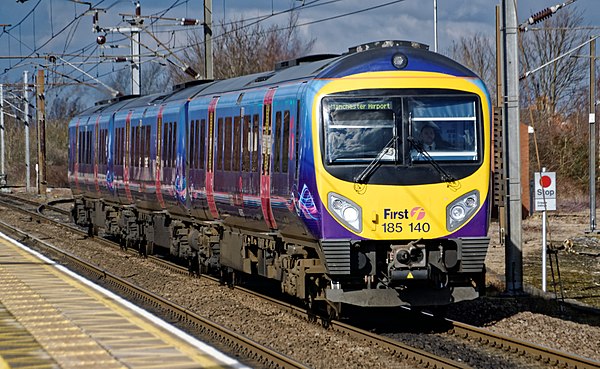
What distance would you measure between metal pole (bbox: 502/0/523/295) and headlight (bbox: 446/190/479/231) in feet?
12.2

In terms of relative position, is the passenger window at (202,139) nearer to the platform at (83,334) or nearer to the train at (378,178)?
the platform at (83,334)

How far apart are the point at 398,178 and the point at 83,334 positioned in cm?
399

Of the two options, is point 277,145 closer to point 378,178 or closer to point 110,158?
point 378,178

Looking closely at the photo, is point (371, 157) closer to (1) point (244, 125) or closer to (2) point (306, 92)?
(2) point (306, 92)

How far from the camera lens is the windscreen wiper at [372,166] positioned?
1258cm

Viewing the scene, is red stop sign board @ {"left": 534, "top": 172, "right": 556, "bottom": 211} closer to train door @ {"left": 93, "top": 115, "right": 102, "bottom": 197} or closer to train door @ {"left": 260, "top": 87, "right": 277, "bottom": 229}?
train door @ {"left": 260, "top": 87, "right": 277, "bottom": 229}

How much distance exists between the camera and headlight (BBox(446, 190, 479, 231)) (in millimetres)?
12852

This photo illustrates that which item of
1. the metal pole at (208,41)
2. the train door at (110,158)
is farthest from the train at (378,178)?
the metal pole at (208,41)

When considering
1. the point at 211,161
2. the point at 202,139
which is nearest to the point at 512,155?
the point at 211,161

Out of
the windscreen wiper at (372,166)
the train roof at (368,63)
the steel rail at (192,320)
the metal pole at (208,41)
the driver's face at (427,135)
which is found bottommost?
the steel rail at (192,320)

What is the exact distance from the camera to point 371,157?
12.7 meters

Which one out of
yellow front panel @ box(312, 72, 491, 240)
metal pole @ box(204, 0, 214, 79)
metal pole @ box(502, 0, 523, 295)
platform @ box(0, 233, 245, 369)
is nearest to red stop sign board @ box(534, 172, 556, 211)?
metal pole @ box(502, 0, 523, 295)

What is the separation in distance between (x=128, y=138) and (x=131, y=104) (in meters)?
1.22

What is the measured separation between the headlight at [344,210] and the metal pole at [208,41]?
627 inches
